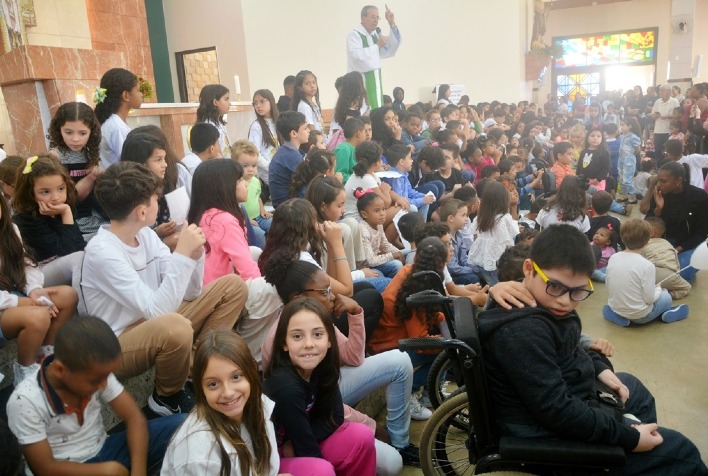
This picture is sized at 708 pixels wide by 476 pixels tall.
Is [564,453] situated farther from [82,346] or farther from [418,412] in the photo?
[82,346]

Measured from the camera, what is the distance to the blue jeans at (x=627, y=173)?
8688mm

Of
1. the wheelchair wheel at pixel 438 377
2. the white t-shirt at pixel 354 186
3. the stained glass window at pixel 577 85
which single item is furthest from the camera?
the stained glass window at pixel 577 85

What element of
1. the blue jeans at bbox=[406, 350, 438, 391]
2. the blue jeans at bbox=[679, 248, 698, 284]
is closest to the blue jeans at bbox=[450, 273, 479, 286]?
the blue jeans at bbox=[406, 350, 438, 391]

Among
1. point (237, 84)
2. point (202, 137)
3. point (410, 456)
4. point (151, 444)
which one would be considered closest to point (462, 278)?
point (410, 456)

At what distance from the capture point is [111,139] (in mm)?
3611

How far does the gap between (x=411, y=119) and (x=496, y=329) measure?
5.06 m

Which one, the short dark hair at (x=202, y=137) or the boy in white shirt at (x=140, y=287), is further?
the short dark hair at (x=202, y=137)

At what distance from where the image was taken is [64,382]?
1725 mm

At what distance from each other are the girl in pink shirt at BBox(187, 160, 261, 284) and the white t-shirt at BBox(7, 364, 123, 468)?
1.05m

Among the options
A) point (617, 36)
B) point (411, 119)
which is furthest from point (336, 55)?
point (617, 36)

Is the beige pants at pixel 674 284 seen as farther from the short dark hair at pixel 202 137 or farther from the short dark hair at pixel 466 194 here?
the short dark hair at pixel 202 137

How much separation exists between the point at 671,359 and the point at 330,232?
232 cm

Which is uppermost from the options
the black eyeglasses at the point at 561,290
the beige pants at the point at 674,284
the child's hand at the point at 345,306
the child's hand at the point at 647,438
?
the black eyeglasses at the point at 561,290

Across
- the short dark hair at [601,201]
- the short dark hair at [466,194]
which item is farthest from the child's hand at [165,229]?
the short dark hair at [601,201]
